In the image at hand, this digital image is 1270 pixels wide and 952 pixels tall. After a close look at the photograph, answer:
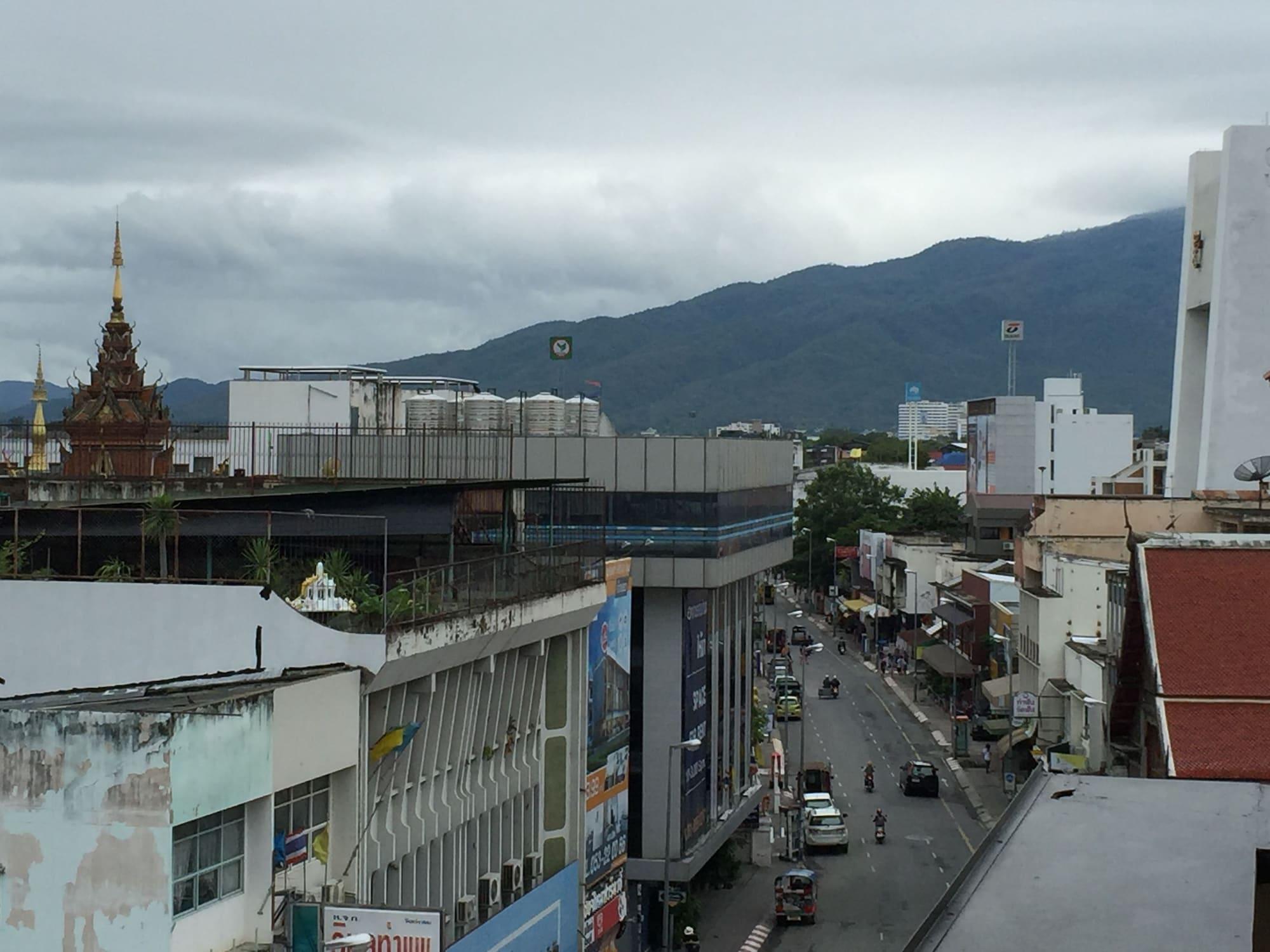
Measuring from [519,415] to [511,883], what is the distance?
2926cm

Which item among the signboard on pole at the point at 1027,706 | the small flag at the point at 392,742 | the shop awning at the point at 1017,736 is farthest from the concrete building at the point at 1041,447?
the small flag at the point at 392,742

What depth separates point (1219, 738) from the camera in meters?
32.2

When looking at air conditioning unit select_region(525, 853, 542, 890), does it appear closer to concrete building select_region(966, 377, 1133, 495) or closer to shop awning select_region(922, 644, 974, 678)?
shop awning select_region(922, 644, 974, 678)

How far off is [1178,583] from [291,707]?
1955cm

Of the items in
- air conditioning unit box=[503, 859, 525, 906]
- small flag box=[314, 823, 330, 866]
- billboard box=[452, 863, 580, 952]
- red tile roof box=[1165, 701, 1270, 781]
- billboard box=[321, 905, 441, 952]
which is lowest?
billboard box=[452, 863, 580, 952]

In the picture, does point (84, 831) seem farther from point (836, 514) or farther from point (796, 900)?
point (836, 514)

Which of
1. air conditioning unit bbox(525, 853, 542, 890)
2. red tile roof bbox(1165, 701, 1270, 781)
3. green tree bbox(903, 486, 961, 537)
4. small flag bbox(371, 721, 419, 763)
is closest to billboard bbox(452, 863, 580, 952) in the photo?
air conditioning unit bbox(525, 853, 542, 890)

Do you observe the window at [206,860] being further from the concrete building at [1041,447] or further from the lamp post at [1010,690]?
the concrete building at [1041,447]

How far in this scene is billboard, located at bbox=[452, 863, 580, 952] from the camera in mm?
31047

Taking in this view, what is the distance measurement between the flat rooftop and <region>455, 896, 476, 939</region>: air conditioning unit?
17745mm

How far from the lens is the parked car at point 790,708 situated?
302ft

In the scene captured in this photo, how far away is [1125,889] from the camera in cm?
1155

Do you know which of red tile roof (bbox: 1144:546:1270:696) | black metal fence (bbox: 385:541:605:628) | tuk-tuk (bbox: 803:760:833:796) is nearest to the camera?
black metal fence (bbox: 385:541:605:628)

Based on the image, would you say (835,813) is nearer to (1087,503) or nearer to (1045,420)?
(1087,503)
